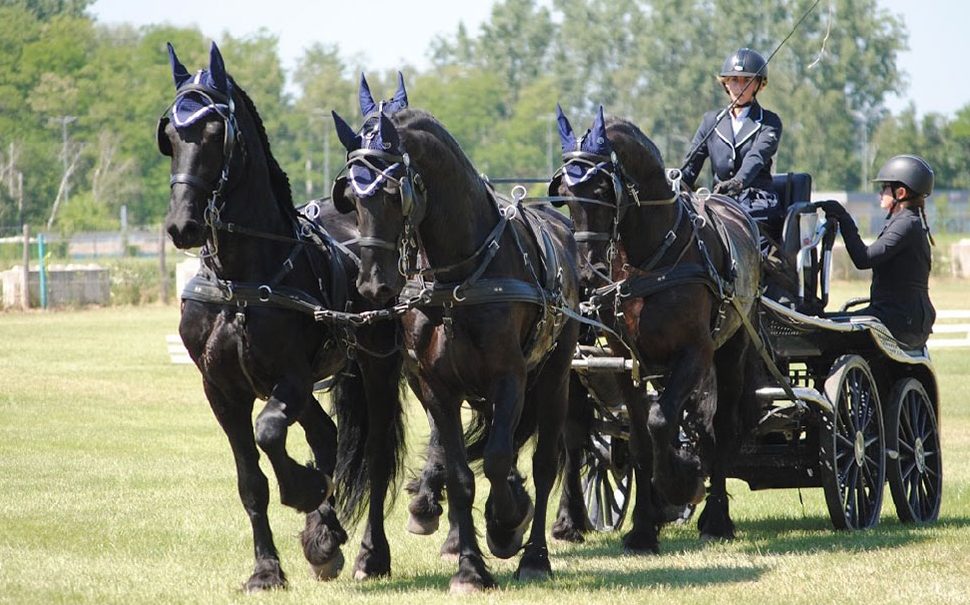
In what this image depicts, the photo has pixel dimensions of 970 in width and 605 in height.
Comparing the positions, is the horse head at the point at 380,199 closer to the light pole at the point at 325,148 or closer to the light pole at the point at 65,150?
the light pole at the point at 65,150

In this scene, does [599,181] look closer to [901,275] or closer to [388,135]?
[388,135]

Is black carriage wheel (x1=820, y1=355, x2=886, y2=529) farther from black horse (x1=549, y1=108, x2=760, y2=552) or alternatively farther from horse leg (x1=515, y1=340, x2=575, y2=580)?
horse leg (x1=515, y1=340, x2=575, y2=580)

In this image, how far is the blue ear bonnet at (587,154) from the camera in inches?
309

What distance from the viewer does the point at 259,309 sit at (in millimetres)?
7316

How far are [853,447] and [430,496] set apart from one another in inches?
115

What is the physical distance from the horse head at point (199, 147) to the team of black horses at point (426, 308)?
0.01 metres

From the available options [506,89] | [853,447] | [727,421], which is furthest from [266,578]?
[506,89]

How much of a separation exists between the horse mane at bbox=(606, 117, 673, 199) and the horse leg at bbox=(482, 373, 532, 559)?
61.2 inches

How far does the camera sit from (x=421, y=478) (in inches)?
339

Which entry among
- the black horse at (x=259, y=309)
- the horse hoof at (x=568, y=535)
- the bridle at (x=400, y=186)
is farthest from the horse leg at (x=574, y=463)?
the bridle at (x=400, y=186)

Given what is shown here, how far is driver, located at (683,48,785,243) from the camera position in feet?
32.4

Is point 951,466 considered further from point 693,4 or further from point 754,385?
point 693,4

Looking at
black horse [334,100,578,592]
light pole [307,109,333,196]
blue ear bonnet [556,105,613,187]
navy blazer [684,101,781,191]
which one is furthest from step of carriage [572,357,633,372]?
light pole [307,109,333,196]

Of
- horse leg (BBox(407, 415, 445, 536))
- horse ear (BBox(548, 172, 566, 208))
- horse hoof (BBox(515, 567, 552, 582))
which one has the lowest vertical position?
horse hoof (BBox(515, 567, 552, 582))
